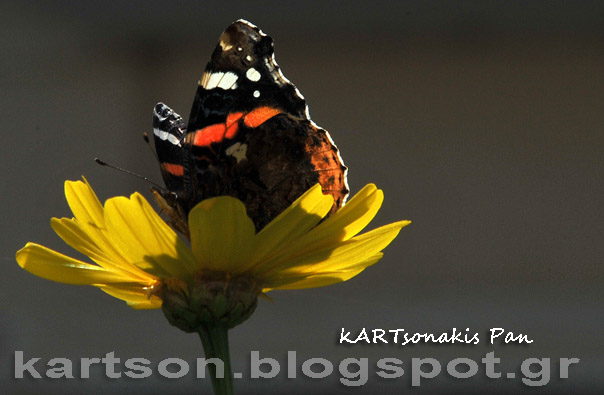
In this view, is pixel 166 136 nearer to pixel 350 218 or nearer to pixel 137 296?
pixel 137 296

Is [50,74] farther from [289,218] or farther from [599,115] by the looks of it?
[289,218]

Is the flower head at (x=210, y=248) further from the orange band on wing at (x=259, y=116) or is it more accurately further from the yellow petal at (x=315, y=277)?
the orange band on wing at (x=259, y=116)

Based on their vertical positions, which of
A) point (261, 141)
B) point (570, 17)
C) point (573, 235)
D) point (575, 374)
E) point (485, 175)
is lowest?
point (261, 141)

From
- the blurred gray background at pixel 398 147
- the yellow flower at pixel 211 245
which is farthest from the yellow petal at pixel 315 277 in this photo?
the blurred gray background at pixel 398 147

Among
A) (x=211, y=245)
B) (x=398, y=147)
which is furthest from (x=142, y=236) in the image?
(x=398, y=147)

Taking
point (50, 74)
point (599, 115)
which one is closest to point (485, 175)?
point (599, 115)

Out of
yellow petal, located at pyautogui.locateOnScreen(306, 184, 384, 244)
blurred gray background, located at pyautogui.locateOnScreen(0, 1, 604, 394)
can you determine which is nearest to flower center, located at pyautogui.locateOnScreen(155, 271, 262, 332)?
yellow petal, located at pyautogui.locateOnScreen(306, 184, 384, 244)
